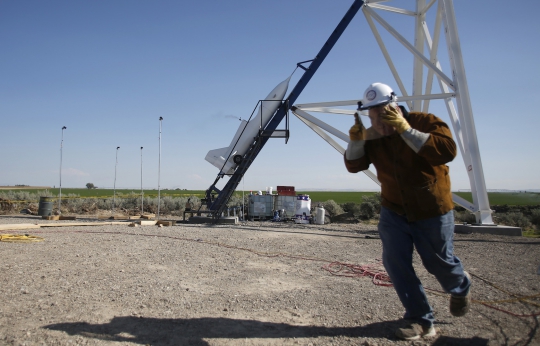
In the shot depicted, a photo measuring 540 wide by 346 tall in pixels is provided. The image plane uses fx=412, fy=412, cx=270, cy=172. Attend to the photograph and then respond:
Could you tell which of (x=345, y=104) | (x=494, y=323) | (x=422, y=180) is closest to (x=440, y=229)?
(x=422, y=180)

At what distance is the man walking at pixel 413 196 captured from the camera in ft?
11.7

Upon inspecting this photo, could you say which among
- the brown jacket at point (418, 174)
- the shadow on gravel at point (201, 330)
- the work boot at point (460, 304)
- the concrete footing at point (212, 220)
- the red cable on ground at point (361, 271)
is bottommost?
the shadow on gravel at point (201, 330)

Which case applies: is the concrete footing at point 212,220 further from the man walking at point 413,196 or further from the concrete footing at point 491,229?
the man walking at point 413,196

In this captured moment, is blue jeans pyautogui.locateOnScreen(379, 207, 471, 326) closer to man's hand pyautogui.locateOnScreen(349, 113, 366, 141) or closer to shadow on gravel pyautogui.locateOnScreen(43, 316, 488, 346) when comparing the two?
shadow on gravel pyautogui.locateOnScreen(43, 316, 488, 346)

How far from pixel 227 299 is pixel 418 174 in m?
2.84

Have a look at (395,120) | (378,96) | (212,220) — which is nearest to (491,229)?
(212,220)

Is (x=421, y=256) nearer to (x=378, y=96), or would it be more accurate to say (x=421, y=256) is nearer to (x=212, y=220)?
(x=378, y=96)

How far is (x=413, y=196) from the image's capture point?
3752 millimetres

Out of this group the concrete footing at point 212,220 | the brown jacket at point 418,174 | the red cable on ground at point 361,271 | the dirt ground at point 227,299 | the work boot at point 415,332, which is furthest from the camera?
the concrete footing at point 212,220

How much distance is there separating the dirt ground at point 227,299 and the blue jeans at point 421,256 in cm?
38

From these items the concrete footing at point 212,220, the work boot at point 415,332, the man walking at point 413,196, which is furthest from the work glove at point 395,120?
the concrete footing at point 212,220

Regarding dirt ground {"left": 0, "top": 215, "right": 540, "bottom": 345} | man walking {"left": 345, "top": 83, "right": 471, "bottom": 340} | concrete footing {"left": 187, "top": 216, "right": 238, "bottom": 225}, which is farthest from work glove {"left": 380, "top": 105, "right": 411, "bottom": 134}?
concrete footing {"left": 187, "top": 216, "right": 238, "bottom": 225}

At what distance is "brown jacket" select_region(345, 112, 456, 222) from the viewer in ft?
12.1

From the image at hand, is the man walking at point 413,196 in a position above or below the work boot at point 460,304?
above
